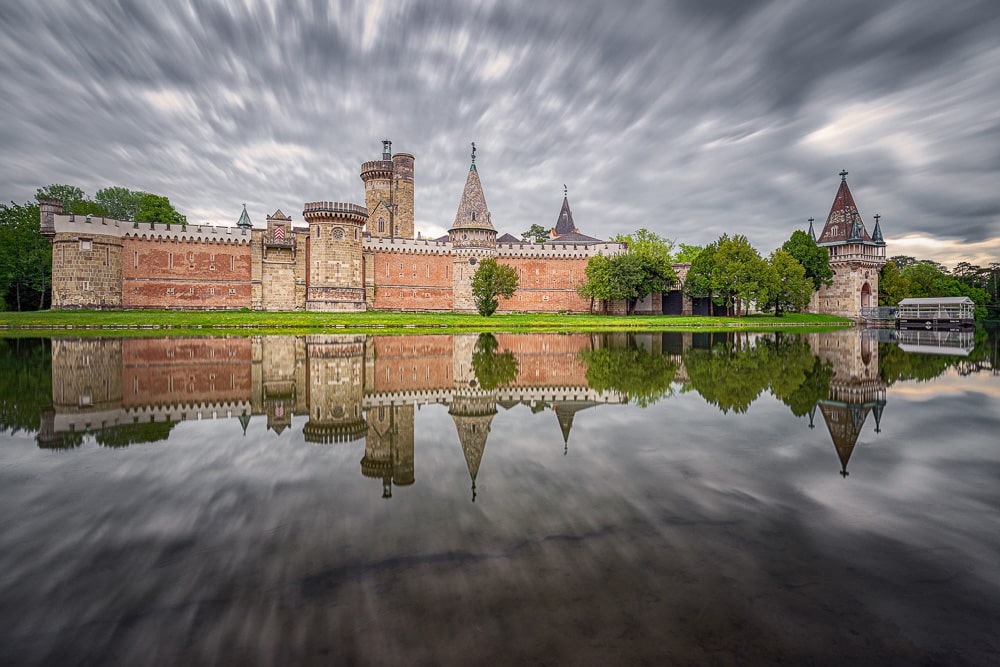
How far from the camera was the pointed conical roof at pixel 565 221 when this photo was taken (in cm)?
7400

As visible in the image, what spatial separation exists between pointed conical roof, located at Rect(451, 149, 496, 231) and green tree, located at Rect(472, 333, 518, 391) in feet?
112

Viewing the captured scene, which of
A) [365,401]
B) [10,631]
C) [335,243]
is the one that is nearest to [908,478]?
[10,631]

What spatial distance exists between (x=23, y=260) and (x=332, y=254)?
1175 inches

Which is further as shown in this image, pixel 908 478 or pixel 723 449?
pixel 723 449

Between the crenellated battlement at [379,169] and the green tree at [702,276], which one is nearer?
the green tree at [702,276]

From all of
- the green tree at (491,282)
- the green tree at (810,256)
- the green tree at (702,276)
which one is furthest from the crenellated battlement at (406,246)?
the green tree at (810,256)

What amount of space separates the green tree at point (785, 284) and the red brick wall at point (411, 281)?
31.2 meters

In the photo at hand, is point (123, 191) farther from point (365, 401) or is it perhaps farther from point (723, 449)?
point (723, 449)

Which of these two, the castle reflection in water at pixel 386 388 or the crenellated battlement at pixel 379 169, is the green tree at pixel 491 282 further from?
the castle reflection in water at pixel 386 388

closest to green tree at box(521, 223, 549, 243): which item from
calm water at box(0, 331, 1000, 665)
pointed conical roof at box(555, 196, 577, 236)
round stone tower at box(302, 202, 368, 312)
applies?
pointed conical roof at box(555, 196, 577, 236)

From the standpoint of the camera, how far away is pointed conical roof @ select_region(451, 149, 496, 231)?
167 feet

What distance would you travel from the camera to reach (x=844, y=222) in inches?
2457

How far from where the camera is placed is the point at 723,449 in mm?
5809

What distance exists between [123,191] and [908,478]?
3305 inches
